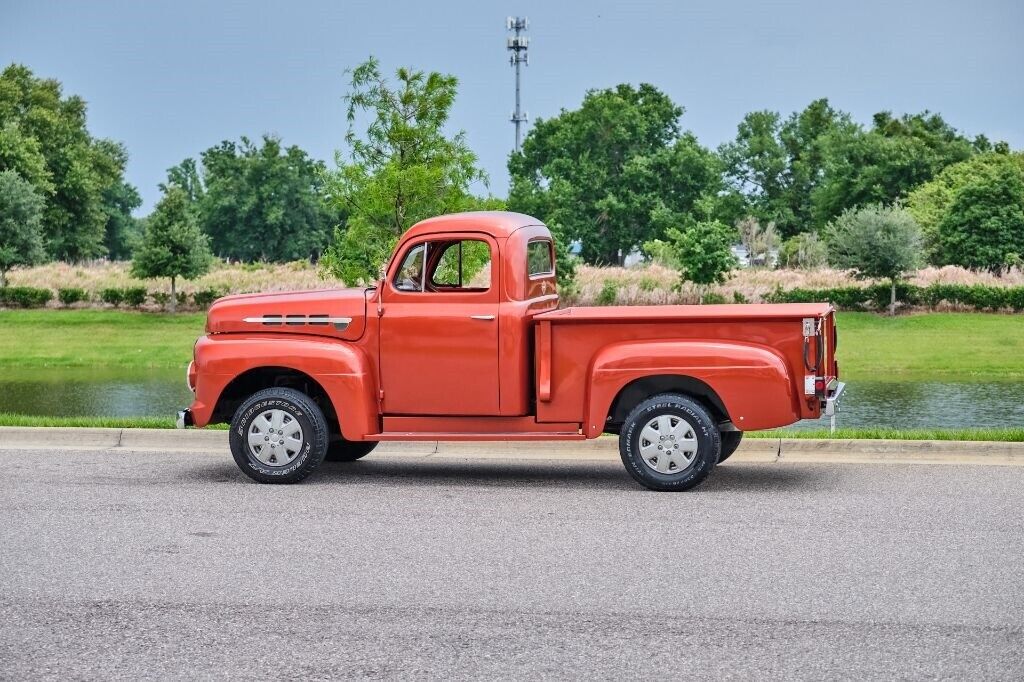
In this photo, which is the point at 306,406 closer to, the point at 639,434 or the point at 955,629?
the point at 639,434

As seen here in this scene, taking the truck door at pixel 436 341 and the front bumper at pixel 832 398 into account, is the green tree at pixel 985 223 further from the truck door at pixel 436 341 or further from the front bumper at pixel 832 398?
the truck door at pixel 436 341

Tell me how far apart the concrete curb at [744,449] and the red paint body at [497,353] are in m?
1.54

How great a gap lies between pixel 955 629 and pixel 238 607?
3.49m

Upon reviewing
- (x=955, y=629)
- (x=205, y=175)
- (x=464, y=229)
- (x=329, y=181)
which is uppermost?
(x=205, y=175)

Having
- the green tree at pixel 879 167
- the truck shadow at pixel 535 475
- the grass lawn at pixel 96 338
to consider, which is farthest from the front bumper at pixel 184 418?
the green tree at pixel 879 167

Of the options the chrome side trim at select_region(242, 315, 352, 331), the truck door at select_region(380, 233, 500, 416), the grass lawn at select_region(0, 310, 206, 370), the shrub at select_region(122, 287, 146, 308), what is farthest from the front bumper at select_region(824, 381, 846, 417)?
the shrub at select_region(122, 287, 146, 308)

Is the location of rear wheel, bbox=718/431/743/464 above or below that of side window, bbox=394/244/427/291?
below

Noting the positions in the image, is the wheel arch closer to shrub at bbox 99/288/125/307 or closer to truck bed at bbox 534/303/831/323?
truck bed at bbox 534/303/831/323

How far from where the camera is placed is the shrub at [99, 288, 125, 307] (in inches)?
1794

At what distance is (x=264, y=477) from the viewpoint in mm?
11164

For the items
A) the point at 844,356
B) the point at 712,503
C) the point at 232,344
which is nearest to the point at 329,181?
the point at 844,356

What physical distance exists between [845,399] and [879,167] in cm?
5608

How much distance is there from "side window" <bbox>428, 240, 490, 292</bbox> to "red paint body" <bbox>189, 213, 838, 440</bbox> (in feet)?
0.17

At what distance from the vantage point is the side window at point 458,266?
11.5 meters
